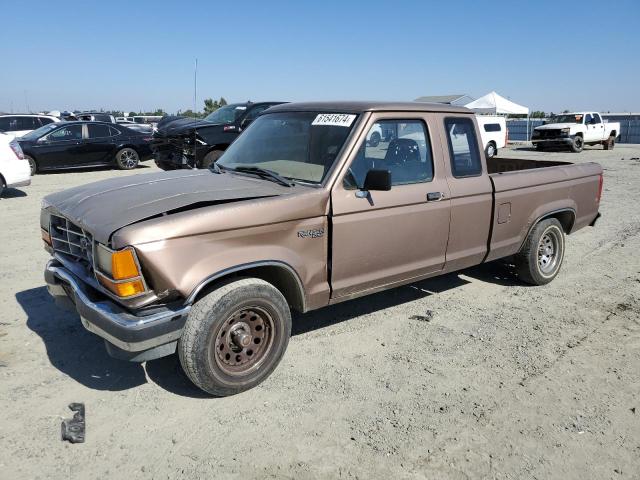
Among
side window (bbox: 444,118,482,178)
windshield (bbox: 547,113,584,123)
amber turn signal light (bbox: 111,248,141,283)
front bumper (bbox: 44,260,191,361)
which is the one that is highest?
windshield (bbox: 547,113,584,123)

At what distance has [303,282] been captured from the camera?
353 cm

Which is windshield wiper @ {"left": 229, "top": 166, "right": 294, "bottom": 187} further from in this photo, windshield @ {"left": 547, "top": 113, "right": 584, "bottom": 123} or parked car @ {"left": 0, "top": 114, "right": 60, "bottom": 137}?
windshield @ {"left": 547, "top": 113, "right": 584, "bottom": 123}

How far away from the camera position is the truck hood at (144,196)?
10.1ft

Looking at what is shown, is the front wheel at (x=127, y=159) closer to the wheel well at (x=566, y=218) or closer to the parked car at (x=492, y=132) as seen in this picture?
the wheel well at (x=566, y=218)

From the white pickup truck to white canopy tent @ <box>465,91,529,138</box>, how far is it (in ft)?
28.5

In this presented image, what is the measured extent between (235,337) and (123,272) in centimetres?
85

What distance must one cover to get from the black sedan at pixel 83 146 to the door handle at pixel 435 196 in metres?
11.9

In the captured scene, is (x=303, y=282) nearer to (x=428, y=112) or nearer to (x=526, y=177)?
(x=428, y=112)

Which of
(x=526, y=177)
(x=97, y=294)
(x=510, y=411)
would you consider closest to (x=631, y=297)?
(x=526, y=177)

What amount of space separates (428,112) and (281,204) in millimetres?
1760

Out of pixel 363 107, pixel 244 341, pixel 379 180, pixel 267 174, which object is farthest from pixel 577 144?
pixel 244 341

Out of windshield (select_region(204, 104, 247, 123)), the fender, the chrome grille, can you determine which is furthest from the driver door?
windshield (select_region(204, 104, 247, 123))

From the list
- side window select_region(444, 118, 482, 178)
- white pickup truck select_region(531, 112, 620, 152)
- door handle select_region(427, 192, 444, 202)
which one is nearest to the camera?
door handle select_region(427, 192, 444, 202)

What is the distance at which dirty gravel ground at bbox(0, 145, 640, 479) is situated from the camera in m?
2.75
